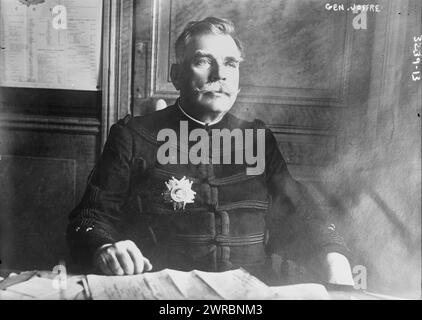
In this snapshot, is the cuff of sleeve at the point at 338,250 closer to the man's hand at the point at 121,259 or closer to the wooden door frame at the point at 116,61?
the man's hand at the point at 121,259

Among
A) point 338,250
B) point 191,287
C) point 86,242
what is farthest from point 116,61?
point 338,250

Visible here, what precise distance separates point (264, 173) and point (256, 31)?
39 cm

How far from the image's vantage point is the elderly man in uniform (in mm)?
1300

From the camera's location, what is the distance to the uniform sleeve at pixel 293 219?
133 centimetres

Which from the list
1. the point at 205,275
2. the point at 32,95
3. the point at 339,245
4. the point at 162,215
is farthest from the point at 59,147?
the point at 339,245

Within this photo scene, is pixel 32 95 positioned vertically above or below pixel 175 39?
below

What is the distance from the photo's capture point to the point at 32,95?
1325mm

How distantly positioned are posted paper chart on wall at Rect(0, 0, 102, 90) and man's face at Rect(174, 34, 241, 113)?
0.81 feet

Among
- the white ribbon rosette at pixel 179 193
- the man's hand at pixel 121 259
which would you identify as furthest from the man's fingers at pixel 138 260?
the white ribbon rosette at pixel 179 193

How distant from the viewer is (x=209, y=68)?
51.0 inches

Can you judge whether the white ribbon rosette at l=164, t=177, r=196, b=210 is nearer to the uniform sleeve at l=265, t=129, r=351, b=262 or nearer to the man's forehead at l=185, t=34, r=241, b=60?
the uniform sleeve at l=265, t=129, r=351, b=262

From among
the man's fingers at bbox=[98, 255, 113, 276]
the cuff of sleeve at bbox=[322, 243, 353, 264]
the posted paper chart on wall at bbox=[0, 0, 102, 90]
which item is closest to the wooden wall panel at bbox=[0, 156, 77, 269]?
the man's fingers at bbox=[98, 255, 113, 276]
